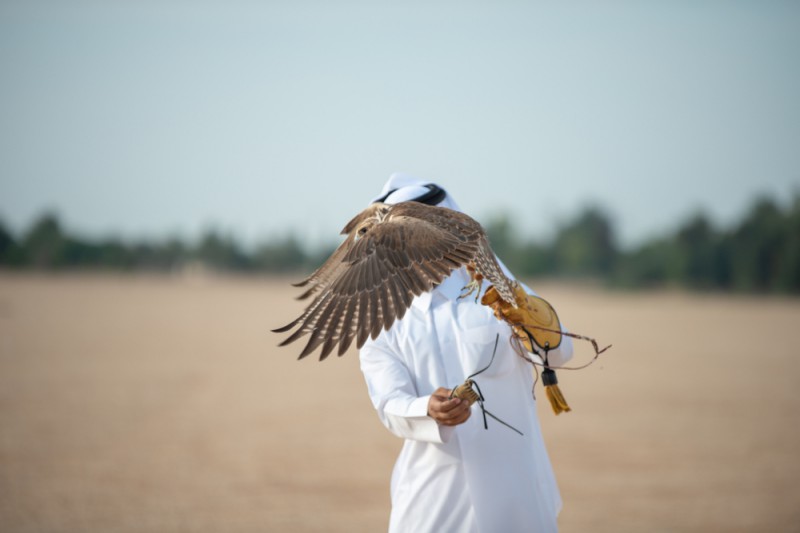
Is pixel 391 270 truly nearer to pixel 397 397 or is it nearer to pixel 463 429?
pixel 397 397

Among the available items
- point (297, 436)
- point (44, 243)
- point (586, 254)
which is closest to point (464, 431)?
point (297, 436)

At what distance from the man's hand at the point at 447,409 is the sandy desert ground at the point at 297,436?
4574mm

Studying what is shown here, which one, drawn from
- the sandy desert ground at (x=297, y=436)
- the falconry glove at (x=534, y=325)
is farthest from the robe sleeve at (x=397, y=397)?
the sandy desert ground at (x=297, y=436)

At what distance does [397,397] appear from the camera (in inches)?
90.6

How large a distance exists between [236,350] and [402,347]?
17.1m

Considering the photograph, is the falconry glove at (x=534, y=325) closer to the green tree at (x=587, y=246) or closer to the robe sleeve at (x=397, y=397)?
the robe sleeve at (x=397, y=397)

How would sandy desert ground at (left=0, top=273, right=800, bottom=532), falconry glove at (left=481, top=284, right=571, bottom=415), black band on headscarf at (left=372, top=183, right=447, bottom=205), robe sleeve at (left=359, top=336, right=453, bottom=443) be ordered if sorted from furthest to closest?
sandy desert ground at (left=0, top=273, right=800, bottom=532)
black band on headscarf at (left=372, top=183, right=447, bottom=205)
falconry glove at (left=481, top=284, right=571, bottom=415)
robe sleeve at (left=359, top=336, right=453, bottom=443)

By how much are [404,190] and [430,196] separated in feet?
A: 0.33

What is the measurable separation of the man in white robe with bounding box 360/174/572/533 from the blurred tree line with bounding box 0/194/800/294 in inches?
1278

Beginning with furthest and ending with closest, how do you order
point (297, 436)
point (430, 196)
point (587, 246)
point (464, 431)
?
point (587, 246) → point (297, 436) → point (430, 196) → point (464, 431)

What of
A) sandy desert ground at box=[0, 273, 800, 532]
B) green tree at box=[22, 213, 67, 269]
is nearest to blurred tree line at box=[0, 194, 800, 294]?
green tree at box=[22, 213, 67, 269]

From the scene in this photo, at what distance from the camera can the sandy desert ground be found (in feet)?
22.0

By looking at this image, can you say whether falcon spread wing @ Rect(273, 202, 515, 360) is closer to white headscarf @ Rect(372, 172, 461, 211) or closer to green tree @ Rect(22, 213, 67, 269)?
white headscarf @ Rect(372, 172, 461, 211)

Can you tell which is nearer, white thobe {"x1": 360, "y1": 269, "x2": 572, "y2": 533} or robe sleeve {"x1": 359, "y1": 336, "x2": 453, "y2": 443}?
robe sleeve {"x1": 359, "y1": 336, "x2": 453, "y2": 443}
